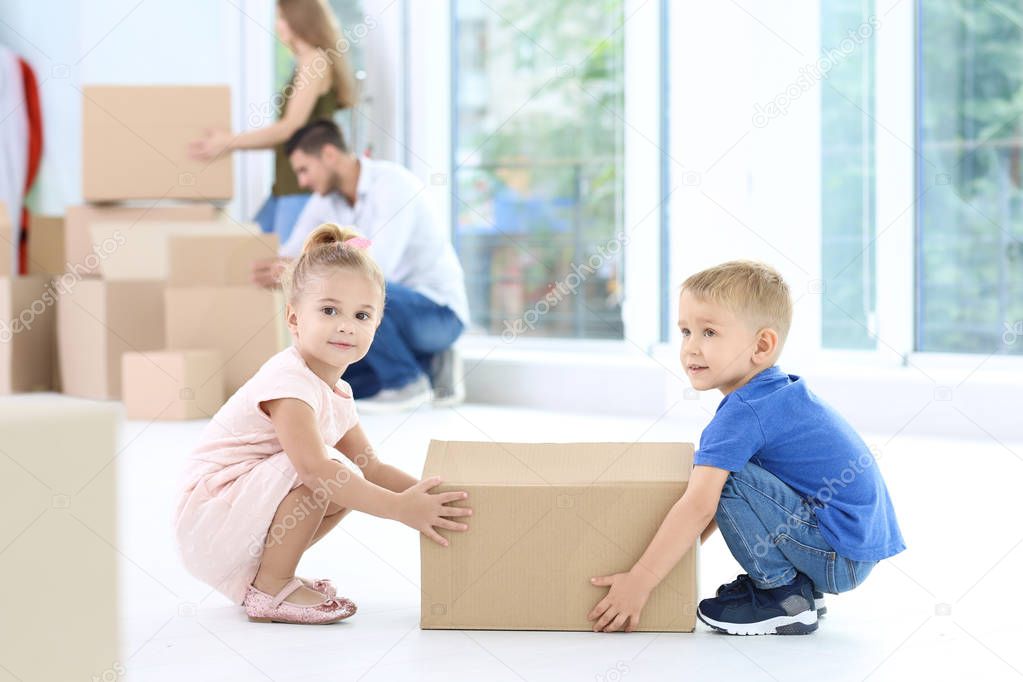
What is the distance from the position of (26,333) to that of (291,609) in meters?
2.93

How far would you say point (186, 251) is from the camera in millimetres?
3527

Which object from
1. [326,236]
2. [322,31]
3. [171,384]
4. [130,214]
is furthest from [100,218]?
[326,236]

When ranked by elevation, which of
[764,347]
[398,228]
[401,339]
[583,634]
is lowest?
[583,634]

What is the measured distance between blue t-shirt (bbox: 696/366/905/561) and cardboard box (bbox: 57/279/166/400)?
274 centimetres

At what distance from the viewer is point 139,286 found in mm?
3695

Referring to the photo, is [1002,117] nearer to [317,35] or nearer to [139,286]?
[317,35]

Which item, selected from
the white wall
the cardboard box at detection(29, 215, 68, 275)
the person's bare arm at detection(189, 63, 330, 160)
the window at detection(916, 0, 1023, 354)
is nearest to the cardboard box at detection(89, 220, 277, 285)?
the person's bare arm at detection(189, 63, 330, 160)

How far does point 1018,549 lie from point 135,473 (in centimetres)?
167

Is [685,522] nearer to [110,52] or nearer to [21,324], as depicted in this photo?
[21,324]

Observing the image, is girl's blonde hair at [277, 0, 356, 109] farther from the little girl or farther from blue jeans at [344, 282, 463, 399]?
the little girl

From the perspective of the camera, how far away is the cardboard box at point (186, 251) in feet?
11.6

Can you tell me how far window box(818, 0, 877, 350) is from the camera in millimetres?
3279

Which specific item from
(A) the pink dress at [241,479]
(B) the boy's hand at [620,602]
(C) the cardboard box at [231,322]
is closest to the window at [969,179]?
(C) the cardboard box at [231,322]

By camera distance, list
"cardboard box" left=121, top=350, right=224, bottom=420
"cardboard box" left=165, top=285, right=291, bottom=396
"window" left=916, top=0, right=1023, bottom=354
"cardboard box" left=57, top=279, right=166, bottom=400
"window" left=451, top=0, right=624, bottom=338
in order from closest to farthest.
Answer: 1. "window" left=916, top=0, right=1023, bottom=354
2. "cardboard box" left=121, top=350, right=224, bottom=420
3. "cardboard box" left=165, top=285, right=291, bottom=396
4. "cardboard box" left=57, top=279, right=166, bottom=400
5. "window" left=451, top=0, right=624, bottom=338
